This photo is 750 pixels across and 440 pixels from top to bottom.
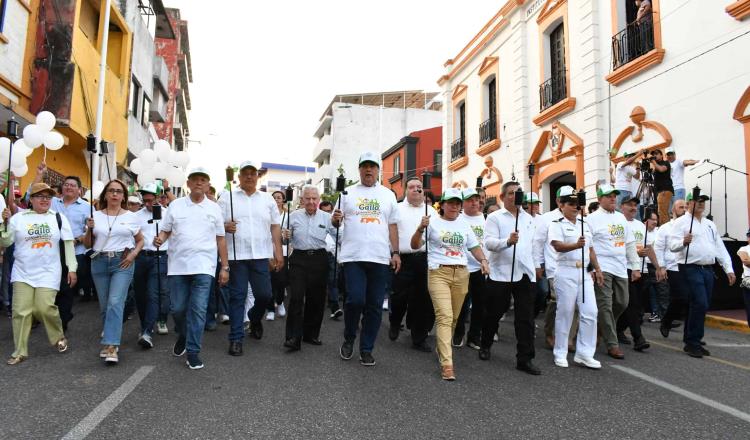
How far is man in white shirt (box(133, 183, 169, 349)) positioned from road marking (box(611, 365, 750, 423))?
5.00 meters

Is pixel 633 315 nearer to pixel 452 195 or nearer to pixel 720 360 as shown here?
pixel 720 360

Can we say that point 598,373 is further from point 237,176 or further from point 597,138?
point 597,138

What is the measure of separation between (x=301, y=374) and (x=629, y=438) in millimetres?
2653

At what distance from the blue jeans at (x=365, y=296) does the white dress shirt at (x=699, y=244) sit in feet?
12.8

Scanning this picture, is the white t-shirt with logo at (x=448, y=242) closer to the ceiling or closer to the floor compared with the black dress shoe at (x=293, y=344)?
closer to the ceiling

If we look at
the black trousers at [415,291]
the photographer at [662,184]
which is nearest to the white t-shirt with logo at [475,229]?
the black trousers at [415,291]

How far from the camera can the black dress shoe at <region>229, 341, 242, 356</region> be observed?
539 cm

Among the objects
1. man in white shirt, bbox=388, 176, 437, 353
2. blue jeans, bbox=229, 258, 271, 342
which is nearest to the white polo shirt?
blue jeans, bbox=229, 258, 271, 342

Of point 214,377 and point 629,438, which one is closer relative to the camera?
point 629,438

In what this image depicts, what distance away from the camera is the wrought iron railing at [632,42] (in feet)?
38.7

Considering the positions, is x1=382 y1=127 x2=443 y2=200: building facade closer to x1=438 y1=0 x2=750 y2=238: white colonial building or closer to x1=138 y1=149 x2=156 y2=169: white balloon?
x1=438 y1=0 x2=750 y2=238: white colonial building

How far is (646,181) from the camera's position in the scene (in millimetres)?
10508

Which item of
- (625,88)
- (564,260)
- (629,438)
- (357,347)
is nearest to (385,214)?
(357,347)

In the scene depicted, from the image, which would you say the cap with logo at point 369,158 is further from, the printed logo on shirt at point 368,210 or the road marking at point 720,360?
the road marking at point 720,360
